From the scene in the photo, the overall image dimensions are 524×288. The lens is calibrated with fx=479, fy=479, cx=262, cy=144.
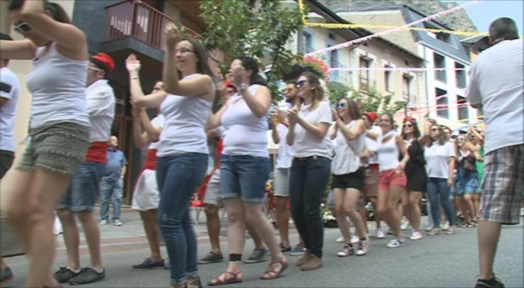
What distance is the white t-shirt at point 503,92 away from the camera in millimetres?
3184

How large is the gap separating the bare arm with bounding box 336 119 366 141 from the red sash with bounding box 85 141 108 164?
269 cm

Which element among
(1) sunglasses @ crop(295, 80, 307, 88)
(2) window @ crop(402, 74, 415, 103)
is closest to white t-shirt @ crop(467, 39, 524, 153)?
(1) sunglasses @ crop(295, 80, 307, 88)

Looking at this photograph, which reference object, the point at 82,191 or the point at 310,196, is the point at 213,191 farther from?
the point at 82,191

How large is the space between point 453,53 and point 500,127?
3684 cm

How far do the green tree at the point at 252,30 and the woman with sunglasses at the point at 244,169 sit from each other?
13.3 feet

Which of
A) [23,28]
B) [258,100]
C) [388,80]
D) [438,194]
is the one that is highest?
[388,80]

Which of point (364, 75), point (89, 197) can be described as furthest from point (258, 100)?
point (364, 75)

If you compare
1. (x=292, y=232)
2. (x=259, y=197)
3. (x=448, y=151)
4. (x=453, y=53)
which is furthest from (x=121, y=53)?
(x=453, y=53)

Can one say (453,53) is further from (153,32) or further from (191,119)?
(191,119)

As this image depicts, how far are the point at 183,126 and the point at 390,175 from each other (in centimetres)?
426

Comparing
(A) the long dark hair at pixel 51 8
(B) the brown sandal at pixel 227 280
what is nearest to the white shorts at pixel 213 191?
(B) the brown sandal at pixel 227 280

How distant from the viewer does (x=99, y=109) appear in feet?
12.7

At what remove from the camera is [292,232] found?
9.06 meters

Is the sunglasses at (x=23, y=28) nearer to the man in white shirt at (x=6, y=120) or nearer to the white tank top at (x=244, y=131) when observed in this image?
the man in white shirt at (x=6, y=120)
